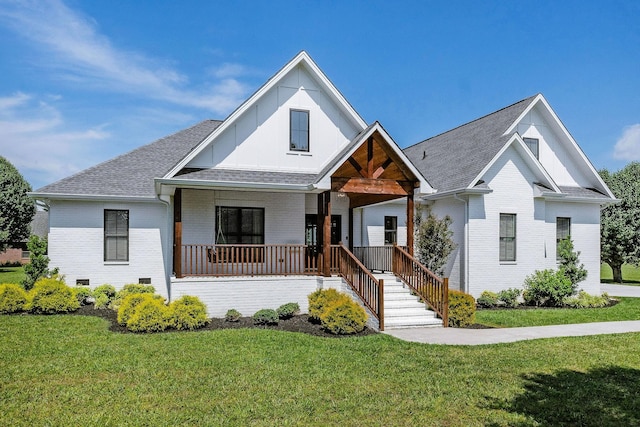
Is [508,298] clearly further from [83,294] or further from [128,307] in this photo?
[83,294]

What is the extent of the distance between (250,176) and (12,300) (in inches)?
307

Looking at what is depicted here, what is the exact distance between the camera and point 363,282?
12930mm

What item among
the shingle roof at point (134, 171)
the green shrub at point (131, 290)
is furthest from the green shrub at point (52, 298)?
the shingle roof at point (134, 171)

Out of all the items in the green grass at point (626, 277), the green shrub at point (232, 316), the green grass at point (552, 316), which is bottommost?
the green grass at point (626, 277)

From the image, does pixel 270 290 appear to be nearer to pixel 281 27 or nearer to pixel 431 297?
pixel 431 297

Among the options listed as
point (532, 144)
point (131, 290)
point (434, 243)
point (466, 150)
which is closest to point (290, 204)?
point (434, 243)

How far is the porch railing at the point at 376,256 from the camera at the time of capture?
1670 centimetres

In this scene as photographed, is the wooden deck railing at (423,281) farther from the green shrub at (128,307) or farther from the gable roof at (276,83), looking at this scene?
the green shrub at (128,307)

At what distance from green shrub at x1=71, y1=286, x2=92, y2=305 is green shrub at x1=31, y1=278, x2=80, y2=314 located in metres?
1.09

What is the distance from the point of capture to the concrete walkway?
423 inches

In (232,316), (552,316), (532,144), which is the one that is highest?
(532,144)

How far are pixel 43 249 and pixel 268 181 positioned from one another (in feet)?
27.0

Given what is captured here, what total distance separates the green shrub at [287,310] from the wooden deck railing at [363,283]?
5.67 feet

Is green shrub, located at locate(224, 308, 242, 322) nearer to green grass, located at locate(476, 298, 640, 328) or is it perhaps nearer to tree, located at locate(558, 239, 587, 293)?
green grass, located at locate(476, 298, 640, 328)
